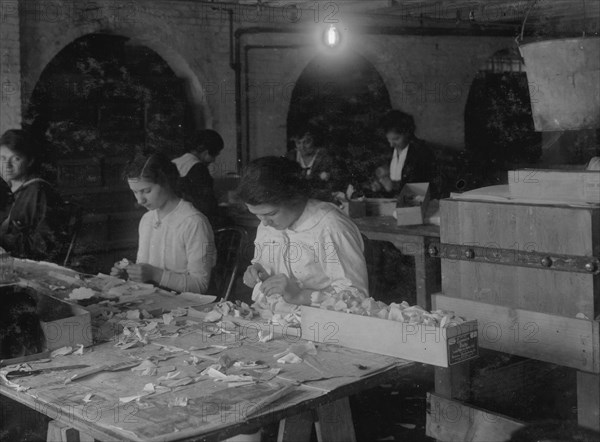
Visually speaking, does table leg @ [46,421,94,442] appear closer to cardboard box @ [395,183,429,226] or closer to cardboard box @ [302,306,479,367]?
cardboard box @ [302,306,479,367]

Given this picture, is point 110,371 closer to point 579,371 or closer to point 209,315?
point 209,315

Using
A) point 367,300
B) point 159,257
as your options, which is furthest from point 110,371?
point 159,257

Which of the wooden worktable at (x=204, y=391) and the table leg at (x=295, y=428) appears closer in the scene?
the wooden worktable at (x=204, y=391)

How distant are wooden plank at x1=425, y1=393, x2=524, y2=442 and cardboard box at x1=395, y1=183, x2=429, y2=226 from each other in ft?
10.2

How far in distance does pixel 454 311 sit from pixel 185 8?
725 centimetres

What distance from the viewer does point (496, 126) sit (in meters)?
12.9

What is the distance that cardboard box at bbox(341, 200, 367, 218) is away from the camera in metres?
6.45

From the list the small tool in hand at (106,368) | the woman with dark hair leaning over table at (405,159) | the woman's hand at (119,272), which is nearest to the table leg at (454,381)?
the small tool in hand at (106,368)

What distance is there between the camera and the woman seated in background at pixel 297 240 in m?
3.45

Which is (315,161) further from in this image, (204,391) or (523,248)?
(204,391)

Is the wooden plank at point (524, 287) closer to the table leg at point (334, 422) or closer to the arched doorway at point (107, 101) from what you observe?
the table leg at point (334, 422)

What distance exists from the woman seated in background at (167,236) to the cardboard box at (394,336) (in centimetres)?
164

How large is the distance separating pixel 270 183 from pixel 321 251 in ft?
1.40

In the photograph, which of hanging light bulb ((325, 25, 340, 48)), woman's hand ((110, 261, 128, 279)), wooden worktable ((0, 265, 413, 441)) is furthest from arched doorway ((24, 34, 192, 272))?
wooden worktable ((0, 265, 413, 441))
